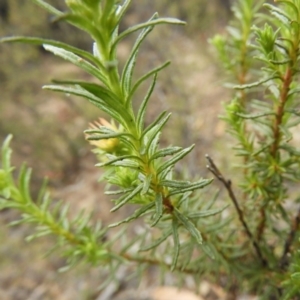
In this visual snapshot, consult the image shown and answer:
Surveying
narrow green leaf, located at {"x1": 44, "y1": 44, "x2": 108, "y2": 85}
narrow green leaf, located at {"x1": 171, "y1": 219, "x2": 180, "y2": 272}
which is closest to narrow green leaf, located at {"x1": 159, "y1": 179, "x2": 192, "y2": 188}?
narrow green leaf, located at {"x1": 171, "y1": 219, "x2": 180, "y2": 272}

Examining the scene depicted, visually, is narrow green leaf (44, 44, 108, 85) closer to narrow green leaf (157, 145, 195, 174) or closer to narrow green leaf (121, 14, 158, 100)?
narrow green leaf (121, 14, 158, 100)

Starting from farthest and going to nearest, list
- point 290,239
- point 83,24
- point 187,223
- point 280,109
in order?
point 290,239, point 280,109, point 187,223, point 83,24

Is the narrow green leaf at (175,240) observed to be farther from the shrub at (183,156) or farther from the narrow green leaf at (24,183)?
the narrow green leaf at (24,183)

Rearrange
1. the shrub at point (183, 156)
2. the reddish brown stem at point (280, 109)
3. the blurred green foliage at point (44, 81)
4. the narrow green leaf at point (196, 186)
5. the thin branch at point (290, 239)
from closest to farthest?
the shrub at point (183, 156), the narrow green leaf at point (196, 186), the reddish brown stem at point (280, 109), the thin branch at point (290, 239), the blurred green foliage at point (44, 81)

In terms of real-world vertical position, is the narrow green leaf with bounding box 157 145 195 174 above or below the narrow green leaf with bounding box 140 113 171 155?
below

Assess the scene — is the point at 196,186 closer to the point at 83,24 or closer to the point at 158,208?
the point at 158,208

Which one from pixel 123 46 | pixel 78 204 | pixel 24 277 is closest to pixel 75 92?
pixel 24 277

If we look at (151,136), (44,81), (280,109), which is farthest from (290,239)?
(44,81)

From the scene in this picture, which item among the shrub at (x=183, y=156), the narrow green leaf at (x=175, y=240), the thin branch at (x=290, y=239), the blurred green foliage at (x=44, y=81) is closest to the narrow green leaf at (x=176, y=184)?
the shrub at (x=183, y=156)

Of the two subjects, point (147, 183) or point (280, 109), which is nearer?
point (147, 183)

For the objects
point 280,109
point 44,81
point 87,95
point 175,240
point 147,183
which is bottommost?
point 175,240

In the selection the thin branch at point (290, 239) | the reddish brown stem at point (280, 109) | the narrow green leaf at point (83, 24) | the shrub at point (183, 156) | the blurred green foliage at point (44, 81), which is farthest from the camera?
the blurred green foliage at point (44, 81)

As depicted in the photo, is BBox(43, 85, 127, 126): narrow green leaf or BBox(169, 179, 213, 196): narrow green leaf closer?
BBox(43, 85, 127, 126): narrow green leaf
